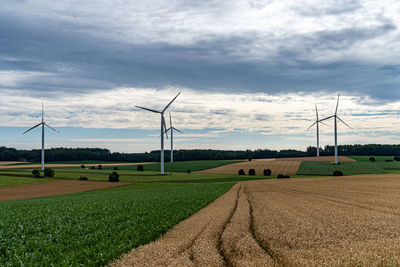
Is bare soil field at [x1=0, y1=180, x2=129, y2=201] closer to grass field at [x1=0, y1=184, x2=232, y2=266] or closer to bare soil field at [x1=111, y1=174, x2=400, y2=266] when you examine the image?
grass field at [x1=0, y1=184, x2=232, y2=266]

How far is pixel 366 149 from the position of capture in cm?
16750

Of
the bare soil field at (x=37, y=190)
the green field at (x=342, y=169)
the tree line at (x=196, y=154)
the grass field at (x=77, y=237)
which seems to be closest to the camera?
the grass field at (x=77, y=237)

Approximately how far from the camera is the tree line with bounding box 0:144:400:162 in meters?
167

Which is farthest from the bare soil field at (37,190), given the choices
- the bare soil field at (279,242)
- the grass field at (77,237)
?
the bare soil field at (279,242)

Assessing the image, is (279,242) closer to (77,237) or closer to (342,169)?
(77,237)

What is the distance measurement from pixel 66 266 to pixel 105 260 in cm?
124

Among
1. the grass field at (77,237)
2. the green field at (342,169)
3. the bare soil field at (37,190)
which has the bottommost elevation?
the bare soil field at (37,190)

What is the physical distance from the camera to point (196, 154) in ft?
579

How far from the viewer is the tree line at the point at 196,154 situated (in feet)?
549

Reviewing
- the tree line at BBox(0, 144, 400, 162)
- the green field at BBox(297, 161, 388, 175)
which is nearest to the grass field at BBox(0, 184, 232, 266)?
the green field at BBox(297, 161, 388, 175)

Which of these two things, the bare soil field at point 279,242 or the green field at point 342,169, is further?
the green field at point 342,169

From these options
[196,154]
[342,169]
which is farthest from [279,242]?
[196,154]

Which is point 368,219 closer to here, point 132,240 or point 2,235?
point 132,240

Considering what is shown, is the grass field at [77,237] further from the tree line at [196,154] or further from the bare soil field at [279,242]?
the tree line at [196,154]
